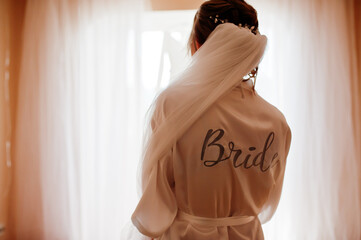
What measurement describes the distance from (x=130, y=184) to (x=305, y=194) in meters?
1.03

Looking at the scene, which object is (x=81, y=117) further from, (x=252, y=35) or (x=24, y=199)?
(x=252, y=35)

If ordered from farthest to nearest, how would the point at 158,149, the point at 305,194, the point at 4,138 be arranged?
1. the point at 4,138
2. the point at 305,194
3. the point at 158,149

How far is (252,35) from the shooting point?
0.78 meters

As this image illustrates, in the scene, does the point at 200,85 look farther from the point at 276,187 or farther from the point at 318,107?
the point at 318,107

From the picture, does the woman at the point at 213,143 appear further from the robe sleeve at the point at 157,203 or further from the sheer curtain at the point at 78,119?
the sheer curtain at the point at 78,119

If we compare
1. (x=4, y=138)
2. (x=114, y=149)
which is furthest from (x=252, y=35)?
(x=4, y=138)

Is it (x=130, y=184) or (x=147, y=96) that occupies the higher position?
(x=147, y=96)

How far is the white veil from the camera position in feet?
2.29

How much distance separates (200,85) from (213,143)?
145mm

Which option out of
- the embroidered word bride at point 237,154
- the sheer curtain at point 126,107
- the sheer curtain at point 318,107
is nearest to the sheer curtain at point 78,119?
the sheer curtain at point 126,107

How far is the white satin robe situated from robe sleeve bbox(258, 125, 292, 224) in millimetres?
78

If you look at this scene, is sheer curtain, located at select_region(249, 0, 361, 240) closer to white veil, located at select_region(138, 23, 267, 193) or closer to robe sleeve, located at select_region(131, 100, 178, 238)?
white veil, located at select_region(138, 23, 267, 193)

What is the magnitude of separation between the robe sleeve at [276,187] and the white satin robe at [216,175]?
8 cm

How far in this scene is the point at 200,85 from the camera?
0.73 meters
